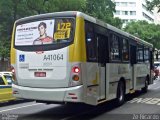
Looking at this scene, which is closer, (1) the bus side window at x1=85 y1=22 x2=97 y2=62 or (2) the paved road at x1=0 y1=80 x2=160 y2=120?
(1) the bus side window at x1=85 y1=22 x2=97 y2=62

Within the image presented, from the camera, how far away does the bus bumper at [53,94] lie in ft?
36.5

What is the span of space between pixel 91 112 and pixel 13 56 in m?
3.25

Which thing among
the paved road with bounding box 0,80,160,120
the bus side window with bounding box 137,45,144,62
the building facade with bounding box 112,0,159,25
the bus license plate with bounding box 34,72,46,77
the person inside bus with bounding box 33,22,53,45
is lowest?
the paved road with bounding box 0,80,160,120

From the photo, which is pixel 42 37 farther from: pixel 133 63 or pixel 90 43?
pixel 133 63

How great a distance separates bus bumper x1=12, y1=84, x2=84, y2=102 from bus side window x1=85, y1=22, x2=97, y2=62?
117 cm

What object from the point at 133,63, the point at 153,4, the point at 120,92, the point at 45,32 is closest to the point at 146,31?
the point at 153,4

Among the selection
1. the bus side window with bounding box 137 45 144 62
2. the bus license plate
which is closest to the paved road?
the bus license plate

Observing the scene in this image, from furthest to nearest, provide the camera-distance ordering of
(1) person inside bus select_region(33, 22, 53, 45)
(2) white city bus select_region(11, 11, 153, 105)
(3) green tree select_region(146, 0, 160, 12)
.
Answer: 1. (3) green tree select_region(146, 0, 160, 12)
2. (1) person inside bus select_region(33, 22, 53, 45)
3. (2) white city bus select_region(11, 11, 153, 105)

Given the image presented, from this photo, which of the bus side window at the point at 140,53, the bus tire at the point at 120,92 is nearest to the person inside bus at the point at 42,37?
the bus tire at the point at 120,92

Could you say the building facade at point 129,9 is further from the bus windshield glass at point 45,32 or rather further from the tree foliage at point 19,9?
the bus windshield glass at point 45,32

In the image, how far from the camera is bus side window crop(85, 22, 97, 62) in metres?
11.8

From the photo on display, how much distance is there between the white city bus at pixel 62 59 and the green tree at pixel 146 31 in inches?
2491

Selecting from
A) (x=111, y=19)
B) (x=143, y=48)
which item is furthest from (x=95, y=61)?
(x=111, y=19)

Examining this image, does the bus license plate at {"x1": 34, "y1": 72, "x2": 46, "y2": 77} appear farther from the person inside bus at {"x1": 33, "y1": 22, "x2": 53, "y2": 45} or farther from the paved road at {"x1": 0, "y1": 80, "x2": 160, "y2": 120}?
the paved road at {"x1": 0, "y1": 80, "x2": 160, "y2": 120}
